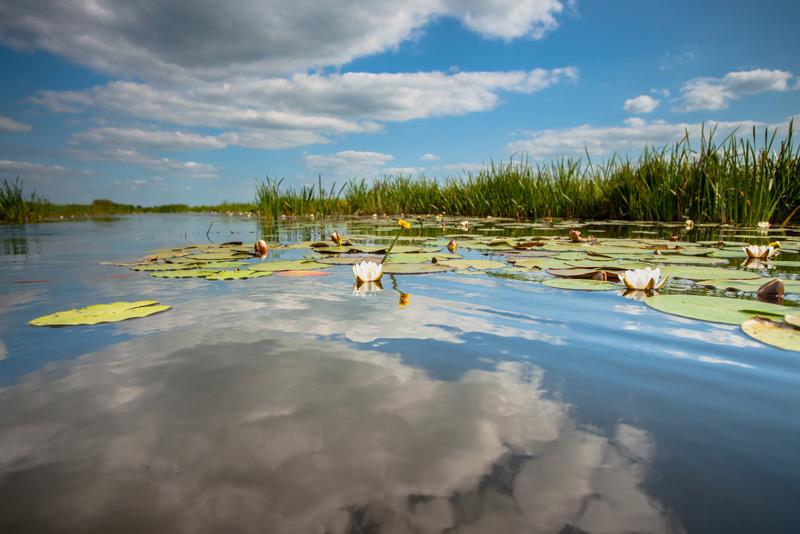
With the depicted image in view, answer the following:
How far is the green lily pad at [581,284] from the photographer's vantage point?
2.01m

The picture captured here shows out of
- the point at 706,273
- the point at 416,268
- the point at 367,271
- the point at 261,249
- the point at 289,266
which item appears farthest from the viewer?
the point at 261,249

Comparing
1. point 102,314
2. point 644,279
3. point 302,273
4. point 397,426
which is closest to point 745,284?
point 644,279

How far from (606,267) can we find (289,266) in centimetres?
177

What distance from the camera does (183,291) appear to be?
201 centimetres

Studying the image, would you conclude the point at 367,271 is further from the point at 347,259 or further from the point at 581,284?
→ the point at 581,284

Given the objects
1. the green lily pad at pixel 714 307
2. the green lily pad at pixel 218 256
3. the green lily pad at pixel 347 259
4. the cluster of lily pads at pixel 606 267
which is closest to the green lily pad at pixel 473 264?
the cluster of lily pads at pixel 606 267

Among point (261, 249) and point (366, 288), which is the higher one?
point (261, 249)

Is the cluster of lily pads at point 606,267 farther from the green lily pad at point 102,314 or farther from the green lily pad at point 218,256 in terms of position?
the green lily pad at point 102,314

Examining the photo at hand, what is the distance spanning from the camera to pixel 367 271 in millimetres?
2166

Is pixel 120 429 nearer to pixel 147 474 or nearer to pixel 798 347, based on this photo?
→ pixel 147 474

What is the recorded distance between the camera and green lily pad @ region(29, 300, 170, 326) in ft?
4.77

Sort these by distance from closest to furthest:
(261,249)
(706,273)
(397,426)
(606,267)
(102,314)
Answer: (397,426), (102,314), (706,273), (606,267), (261,249)

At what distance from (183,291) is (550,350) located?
1.59m

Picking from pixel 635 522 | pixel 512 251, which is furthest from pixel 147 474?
pixel 512 251
